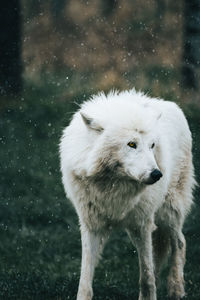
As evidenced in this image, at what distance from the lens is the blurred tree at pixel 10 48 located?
39.7 feet

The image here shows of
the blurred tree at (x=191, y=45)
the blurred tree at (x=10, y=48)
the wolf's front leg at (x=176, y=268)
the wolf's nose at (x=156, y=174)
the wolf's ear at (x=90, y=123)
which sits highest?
the blurred tree at (x=10, y=48)

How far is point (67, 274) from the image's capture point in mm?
6438

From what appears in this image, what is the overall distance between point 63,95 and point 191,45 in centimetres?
255

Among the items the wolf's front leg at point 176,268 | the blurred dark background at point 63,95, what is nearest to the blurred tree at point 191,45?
the blurred dark background at point 63,95

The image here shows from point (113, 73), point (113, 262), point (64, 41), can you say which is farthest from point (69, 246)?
point (64, 41)

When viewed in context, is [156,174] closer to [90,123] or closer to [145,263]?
[90,123]

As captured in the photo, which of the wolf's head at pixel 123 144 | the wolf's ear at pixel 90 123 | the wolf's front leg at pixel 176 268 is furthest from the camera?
the wolf's front leg at pixel 176 268

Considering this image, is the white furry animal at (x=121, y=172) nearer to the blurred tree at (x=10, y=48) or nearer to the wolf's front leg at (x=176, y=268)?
the wolf's front leg at (x=176, y=268)

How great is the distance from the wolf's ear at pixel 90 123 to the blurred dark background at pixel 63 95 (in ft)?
4.84

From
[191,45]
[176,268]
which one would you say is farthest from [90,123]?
[191,45]

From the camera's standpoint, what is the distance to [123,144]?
4590 mm

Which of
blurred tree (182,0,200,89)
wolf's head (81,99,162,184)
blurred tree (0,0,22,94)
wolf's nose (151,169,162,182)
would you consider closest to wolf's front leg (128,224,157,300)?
wolf's head (81,99,162,184)

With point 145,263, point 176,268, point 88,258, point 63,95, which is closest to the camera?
point 88,258

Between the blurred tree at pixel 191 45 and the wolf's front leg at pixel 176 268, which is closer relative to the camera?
the wolf's front leg at pixel 176 268
